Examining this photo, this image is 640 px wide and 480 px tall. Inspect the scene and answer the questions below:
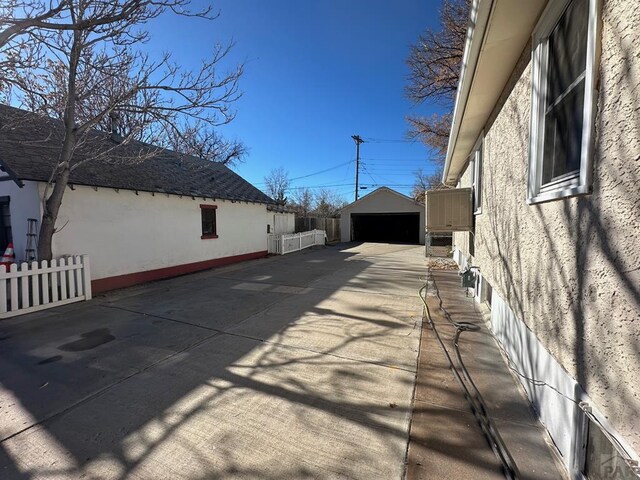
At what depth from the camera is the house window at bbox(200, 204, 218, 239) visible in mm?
11099

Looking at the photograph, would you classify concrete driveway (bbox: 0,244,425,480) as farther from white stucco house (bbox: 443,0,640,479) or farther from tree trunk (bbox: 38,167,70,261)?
tree trunk (bbox: 38,167,70,261)

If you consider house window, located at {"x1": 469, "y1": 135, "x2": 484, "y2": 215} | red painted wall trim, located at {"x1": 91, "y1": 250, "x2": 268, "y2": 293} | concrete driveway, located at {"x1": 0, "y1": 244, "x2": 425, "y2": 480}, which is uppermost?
house window, located at {"x1": 469, "y1": 135, "x2": 484, "y2": 215}

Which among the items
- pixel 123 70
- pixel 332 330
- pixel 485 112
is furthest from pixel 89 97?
pixel 485 112

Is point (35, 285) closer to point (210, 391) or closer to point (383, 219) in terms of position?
point (210, 391)

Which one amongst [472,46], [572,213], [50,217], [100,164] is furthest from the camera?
[100,164]

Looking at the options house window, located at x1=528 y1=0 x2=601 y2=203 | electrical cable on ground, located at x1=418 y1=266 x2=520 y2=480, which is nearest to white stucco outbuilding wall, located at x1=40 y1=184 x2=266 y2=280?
electrical cable on ground, located at x1=418 y1=266 x2=520 y2=480

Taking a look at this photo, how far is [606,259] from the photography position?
1.61 meters

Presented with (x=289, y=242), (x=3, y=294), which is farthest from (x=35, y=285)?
(x=289, y=242)

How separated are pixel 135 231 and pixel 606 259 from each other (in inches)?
381

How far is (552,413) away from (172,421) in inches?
117

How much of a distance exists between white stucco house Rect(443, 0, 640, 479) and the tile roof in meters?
7.06

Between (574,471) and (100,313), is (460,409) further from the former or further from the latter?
(100,313)

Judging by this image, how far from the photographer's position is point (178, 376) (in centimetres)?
329

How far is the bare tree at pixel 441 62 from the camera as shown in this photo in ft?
34.2
